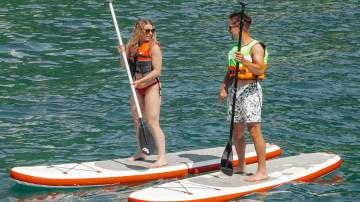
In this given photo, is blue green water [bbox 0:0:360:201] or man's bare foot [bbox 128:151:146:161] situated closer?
man's bare foot [bbox 128:151:146:161]

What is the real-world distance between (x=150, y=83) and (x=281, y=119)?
522 cm

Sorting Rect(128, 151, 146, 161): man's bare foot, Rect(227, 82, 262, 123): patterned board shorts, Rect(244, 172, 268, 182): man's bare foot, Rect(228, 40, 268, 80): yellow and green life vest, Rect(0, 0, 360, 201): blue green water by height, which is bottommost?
Rect(0, 0, 360, 201): blue green water

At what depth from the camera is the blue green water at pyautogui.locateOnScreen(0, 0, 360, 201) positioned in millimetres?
16781

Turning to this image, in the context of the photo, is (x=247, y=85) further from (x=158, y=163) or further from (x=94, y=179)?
(x=94, y=179)

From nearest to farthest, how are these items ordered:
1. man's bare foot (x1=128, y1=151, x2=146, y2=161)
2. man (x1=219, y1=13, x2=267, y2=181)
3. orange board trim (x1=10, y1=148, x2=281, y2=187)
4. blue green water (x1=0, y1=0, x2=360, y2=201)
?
man (x1=219, y1=13, x2=267, y2=181) → orange board trim (x1=10, y1=148, x2=281, y2=187) → man's bare foot (x1=128, y1=151, x2=146, y2=161) → blue green water (x1=0, y1=0, x2=360, y2=201)

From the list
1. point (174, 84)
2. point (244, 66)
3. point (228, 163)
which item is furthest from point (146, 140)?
point (174, 84)

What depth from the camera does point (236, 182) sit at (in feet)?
46.5

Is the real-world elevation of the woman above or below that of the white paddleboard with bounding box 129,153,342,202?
above

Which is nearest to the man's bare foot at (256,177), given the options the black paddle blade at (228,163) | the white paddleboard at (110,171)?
the black paddle blade at (228,163)

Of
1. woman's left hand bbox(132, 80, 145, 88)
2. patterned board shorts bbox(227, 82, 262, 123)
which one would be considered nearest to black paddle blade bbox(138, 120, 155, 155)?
woman's left hand bbox(132, 80, 145, 88)

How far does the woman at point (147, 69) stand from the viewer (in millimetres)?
14625

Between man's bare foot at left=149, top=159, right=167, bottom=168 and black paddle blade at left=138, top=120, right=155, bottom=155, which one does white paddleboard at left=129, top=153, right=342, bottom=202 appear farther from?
black paddle blade at left=138, top=120, right=155, bottom=155

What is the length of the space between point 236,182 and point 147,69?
232 centimetres

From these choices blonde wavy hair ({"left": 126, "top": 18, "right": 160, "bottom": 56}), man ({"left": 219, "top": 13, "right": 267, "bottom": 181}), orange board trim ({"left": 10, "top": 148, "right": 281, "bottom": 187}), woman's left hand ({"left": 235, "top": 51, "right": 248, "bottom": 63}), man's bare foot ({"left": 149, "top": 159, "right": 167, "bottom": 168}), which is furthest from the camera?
man's bare foot ({"left": 149, "top": 159, "right": 167, "bottom": 168})
